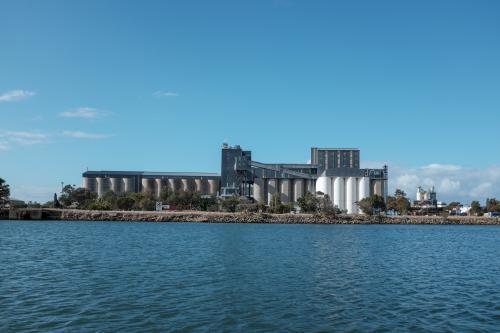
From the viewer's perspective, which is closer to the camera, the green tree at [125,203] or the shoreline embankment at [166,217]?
the shoreline embankment at [166,217]

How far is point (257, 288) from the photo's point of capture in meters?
26.8

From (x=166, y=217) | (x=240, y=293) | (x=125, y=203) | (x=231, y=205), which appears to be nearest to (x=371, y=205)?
(x=231, y=205)

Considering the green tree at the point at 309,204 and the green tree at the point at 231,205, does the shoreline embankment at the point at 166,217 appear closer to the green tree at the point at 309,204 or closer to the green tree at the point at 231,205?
the green tree at the point at 309,204

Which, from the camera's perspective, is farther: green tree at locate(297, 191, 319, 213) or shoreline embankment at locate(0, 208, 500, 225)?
green tree at locate(297, 191, 319, 213)

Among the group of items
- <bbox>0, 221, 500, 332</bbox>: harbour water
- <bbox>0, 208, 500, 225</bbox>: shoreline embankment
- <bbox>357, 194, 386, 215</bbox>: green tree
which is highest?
<bbox>357, 194, 386, 215</bbox>: green tree

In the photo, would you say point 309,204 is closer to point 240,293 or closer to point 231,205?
point 231,205

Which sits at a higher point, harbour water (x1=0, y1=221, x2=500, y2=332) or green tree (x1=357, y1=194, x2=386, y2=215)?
green tree (x1=357, y1=194, x2=386, y2=215)

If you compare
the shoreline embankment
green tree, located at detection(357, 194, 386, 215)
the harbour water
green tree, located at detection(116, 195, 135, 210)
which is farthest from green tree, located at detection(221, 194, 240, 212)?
the harbour water

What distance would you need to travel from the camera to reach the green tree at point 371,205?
590 ft

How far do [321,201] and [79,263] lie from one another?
14511 centimetres

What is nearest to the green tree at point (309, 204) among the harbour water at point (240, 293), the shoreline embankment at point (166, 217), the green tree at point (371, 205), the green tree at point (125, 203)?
the shoreline embankment at point (166, 217)

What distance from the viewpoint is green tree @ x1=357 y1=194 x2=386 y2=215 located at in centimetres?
17975

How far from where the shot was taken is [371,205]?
7274 inches

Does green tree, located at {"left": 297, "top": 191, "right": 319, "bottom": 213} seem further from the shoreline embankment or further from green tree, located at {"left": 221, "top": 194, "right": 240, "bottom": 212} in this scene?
green tree, located at {"left": 221, "top": 194, "right": 240, "bottom": 212}
